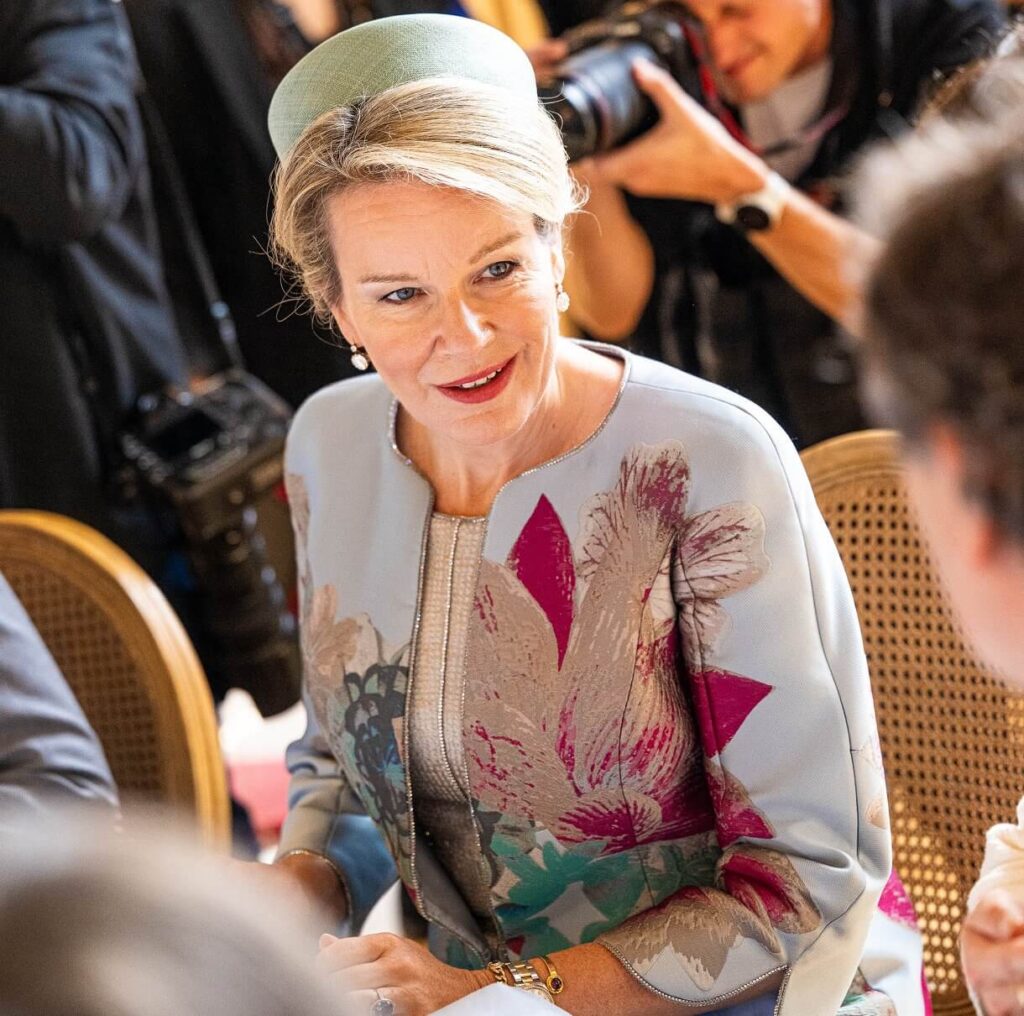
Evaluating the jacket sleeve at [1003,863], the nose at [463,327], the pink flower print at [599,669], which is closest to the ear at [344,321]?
the nose at [463,327]

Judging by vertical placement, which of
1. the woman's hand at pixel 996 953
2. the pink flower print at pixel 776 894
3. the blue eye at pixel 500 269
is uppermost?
the blue eye at pixel 500 269

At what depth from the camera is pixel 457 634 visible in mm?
1269

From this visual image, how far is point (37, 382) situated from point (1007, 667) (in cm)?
152

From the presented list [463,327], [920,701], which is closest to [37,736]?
[463,327]

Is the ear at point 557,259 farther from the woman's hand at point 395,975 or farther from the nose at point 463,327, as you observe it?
the woman's hand at point 395,975

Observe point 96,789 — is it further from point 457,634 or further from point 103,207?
point 103,207

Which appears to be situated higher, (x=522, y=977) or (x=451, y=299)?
(x=451, y=299)

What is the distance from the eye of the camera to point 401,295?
3.92 ft

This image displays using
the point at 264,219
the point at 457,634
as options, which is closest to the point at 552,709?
the point at 457,634

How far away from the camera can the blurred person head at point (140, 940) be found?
404 millimetres

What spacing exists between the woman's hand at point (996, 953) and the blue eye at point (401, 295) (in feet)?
2.07

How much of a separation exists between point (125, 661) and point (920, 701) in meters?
0.82

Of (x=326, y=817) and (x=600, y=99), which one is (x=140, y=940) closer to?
(x=326, y=817)

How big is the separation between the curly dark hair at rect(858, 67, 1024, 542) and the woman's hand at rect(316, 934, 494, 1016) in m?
0.64
